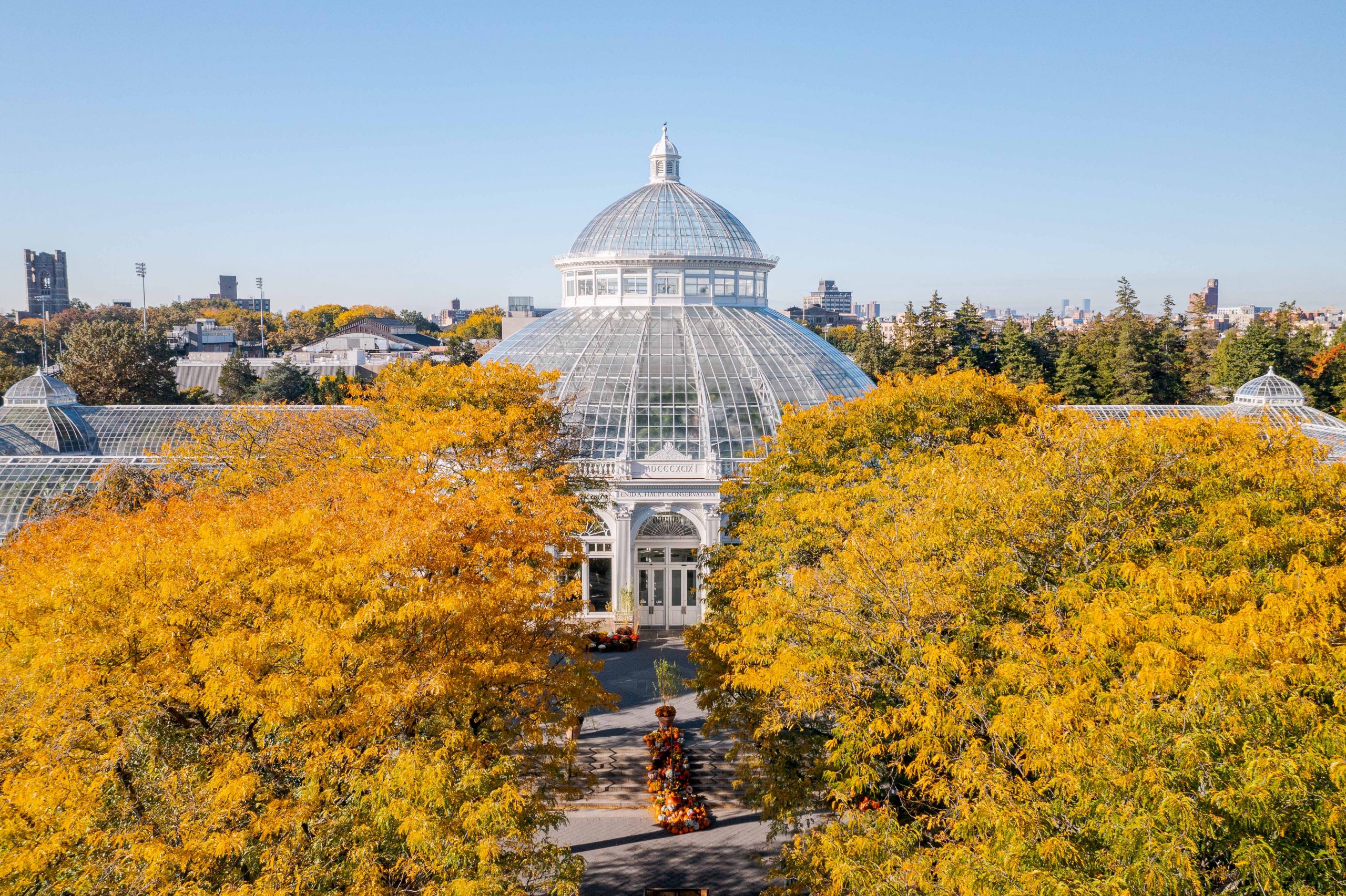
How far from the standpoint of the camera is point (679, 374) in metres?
42.2

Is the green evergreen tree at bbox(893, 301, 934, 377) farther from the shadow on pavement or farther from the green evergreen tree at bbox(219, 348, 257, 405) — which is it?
the green evergreen tree at bbox(219, 348, 257, 405)

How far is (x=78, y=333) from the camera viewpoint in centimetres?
8131

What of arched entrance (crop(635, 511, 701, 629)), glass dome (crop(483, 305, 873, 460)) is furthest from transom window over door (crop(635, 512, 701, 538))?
glass dome (crop(483, 305, 873, 460))

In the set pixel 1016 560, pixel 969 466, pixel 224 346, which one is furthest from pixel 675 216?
pixel 224 346

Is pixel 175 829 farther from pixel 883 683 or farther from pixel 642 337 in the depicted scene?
pixel 642 337

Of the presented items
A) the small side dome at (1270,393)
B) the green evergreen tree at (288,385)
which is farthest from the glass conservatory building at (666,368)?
the green evergreen tree at (288,385)

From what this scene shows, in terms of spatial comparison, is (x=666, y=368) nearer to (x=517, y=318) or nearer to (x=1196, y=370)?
(x=1196, y=370)

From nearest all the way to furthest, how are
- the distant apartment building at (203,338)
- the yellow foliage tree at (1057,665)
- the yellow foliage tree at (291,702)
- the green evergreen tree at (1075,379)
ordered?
the yellow foliage tree at (1057,665), the yellow foliage tree at (291,702), the green evergreen tree at (1075,379), the distant apartment building at (203,338)

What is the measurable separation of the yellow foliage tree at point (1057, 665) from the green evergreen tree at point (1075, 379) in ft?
167

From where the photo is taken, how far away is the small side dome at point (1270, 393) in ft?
174

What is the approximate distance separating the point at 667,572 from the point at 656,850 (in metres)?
16.4

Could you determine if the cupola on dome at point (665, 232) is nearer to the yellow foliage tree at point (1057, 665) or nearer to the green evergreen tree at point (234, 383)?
the yellow foliage tree at point (1057, 665)

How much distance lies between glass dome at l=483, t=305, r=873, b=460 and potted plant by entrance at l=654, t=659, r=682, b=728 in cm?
998

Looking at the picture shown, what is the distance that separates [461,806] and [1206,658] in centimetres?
1083
